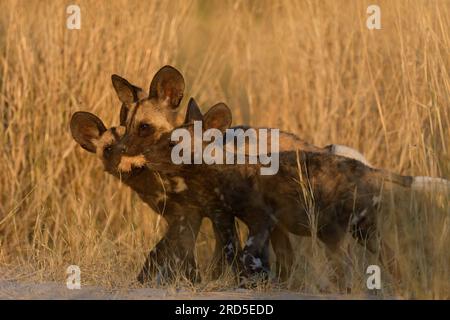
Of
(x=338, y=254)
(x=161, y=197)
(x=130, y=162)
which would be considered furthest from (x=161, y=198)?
(x=338, y=254)

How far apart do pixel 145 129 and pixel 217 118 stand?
1.16ft

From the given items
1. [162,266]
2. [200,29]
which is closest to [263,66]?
[200,29]

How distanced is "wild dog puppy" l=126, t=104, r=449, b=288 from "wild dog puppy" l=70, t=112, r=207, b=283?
0.11 metres

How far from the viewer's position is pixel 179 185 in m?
4.89

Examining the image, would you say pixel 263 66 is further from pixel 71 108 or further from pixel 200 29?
pixel 200 29

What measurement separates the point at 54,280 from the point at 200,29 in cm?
493

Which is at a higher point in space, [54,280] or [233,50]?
[233,50]

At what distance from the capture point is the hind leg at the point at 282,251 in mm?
5043

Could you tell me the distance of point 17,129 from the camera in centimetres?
646

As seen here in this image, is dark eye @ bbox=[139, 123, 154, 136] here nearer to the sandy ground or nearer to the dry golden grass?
the sandy ground

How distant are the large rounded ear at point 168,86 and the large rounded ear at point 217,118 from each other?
0.80 ft

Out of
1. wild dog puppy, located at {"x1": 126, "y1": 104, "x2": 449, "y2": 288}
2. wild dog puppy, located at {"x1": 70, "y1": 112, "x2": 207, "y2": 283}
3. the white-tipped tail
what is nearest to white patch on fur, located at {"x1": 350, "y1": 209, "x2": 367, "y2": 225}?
wild dog puppy, located at {"x1": 126, "y1": 104, "x2": 449, "y2": 288}

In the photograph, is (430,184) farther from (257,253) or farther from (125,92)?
(125,92)

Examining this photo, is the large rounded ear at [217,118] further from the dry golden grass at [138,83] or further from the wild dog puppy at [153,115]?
the dry golden grass at [138,83]
